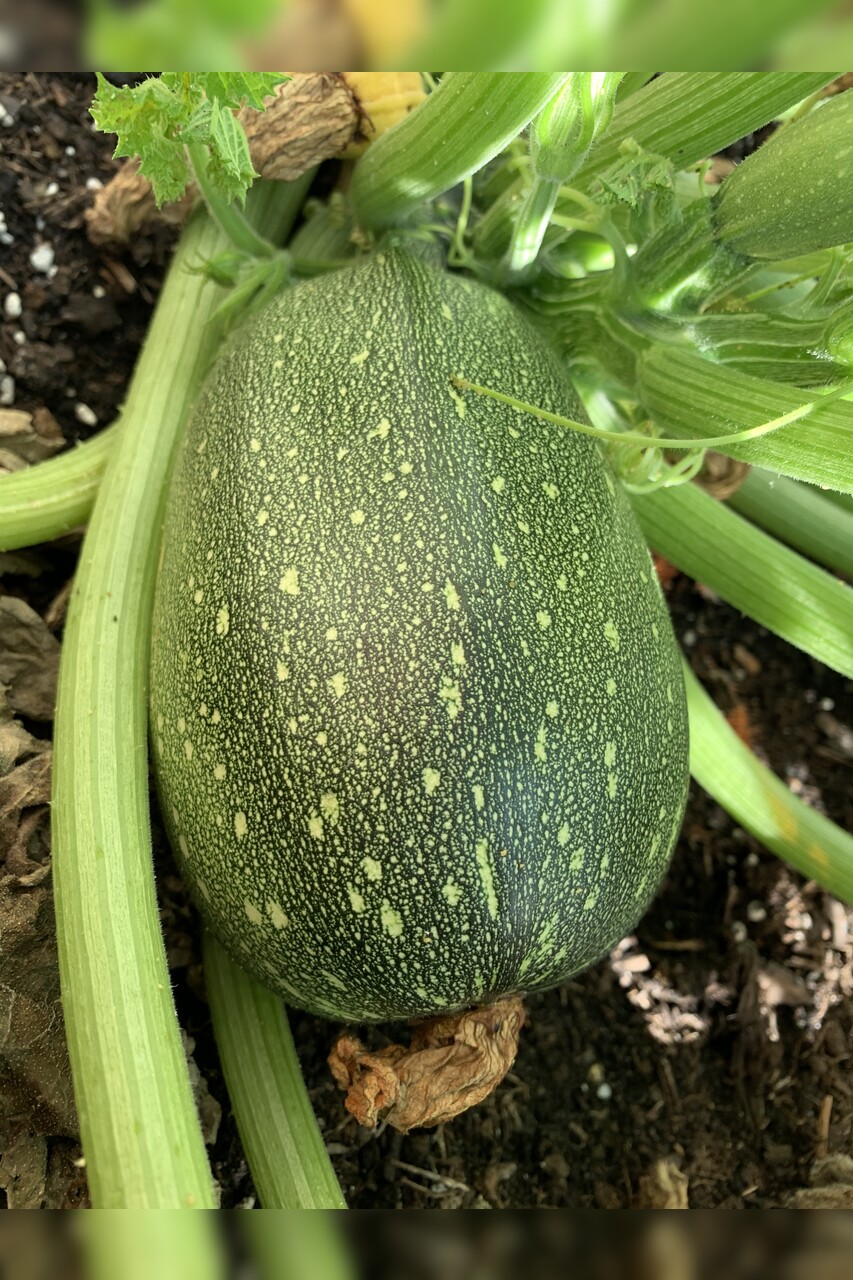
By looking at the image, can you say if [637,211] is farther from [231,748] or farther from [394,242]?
[231,748]

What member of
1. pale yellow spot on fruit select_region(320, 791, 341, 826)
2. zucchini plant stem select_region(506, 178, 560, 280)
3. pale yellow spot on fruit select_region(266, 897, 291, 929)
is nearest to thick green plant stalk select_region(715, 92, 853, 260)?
zucchini plant stem select_region(506, 178, 560, 280)

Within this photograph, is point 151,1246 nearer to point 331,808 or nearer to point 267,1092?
point 331,808

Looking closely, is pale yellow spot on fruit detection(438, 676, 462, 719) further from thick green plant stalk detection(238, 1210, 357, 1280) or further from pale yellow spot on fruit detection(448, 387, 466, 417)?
thick green plant stalk detection(238, 1210, 357, 1280)

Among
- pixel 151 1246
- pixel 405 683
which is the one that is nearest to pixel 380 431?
pixel 405 683

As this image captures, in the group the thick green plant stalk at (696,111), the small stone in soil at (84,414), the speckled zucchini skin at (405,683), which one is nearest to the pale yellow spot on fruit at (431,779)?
the speckled zucchini skin at (405,683)

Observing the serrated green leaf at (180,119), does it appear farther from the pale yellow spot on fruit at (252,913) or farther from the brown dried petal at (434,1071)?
the brown dried petal at (434,1071)

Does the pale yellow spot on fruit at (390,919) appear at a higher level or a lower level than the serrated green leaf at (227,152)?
lower

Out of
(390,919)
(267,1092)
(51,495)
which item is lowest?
(267,1092)
